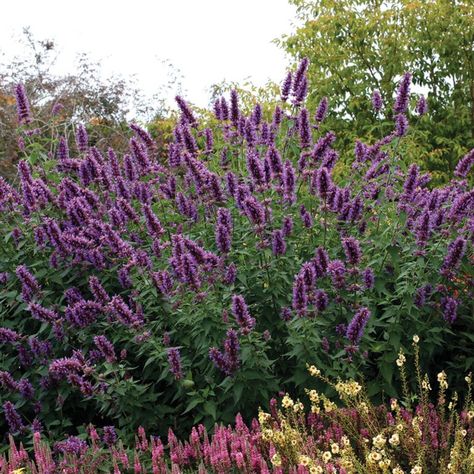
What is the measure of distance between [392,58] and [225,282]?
10.8 metres

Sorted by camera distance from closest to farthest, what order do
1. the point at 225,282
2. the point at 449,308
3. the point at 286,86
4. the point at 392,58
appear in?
the point at 225,282 < the point at 449,308 < the point at 286,86 < the point at 392,58

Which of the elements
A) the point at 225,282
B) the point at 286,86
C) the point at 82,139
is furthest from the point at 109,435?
the point at 286,86

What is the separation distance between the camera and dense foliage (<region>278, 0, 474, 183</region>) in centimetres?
1502

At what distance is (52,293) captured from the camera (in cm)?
657

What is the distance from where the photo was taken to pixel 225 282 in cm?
561

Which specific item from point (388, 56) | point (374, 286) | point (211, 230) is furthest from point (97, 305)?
point (388, 56)

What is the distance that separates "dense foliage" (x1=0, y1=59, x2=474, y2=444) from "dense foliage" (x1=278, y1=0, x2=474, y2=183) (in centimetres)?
855

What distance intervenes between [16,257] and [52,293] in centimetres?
42

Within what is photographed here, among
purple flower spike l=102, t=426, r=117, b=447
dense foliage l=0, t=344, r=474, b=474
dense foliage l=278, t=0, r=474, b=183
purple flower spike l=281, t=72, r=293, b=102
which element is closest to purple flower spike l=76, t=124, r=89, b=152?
purple flower spike l=281, t=72, r=293, b=102

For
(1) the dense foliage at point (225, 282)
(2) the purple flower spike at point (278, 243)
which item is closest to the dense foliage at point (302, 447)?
(1) the dense foliage at point (225, 282)

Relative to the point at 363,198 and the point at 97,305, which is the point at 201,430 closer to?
the point at 97,305

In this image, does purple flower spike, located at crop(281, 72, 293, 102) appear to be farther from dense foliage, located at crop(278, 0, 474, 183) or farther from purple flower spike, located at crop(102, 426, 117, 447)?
dense foliage, located at crop(278, 0, 474, 183)

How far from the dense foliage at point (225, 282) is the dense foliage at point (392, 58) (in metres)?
8.55

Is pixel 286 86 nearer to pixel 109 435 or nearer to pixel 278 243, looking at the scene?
pixel 278 243
